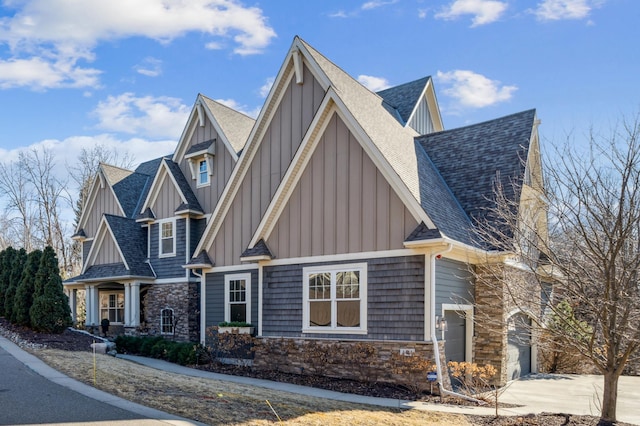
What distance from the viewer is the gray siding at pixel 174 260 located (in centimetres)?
2139

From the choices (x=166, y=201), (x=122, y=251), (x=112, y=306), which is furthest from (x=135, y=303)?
(x=166, y=201)

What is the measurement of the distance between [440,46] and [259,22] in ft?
16.1

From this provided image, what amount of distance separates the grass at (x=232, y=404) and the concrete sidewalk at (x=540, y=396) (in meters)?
0.81

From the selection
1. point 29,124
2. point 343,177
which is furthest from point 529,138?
point 29,124

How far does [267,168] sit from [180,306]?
7.26 metres

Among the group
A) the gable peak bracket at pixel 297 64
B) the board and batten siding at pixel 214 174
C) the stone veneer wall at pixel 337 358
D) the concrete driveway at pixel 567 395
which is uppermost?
the gable peak bracket at pixel 297 64

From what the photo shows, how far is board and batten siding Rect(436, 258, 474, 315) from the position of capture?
12.6 m

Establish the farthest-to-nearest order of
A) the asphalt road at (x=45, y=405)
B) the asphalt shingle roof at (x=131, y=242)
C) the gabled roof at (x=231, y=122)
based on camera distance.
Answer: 1. the asphalt shingle roof at (x=131, y=242)
2. the gabled roof at (x=231, y=122)
3. the asphalt road at (x=45, y=405)

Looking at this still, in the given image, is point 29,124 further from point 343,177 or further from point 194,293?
point 343,177

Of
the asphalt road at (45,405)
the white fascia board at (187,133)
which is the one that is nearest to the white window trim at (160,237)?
the white fascia board at (187,133)

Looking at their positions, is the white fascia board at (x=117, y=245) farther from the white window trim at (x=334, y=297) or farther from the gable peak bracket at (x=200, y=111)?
the white window trim at (x=334, y=297)

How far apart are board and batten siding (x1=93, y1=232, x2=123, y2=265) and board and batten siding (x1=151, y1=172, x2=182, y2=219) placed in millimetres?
2393

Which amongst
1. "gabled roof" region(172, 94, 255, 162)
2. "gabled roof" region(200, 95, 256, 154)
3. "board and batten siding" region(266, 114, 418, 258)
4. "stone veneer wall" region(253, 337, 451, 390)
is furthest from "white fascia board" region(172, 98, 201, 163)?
"stone veneer wall" region(253, 337, 451, 390)

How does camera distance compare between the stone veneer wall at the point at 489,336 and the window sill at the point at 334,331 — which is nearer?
the window sill at the point at 334,331
